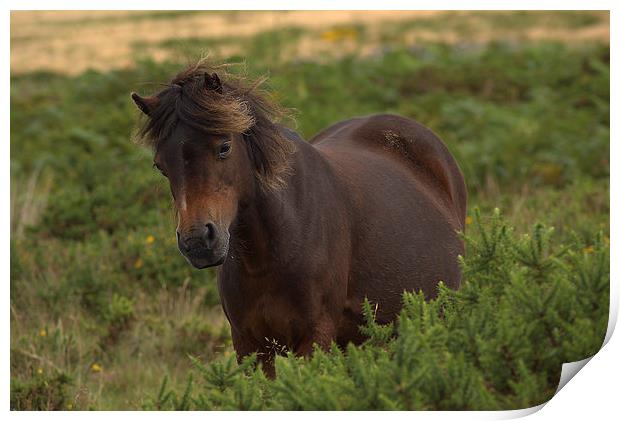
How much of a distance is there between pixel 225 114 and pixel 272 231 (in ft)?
2.15

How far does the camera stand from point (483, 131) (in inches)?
506

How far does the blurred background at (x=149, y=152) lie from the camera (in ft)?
22.7

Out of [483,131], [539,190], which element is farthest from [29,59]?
[539,190]

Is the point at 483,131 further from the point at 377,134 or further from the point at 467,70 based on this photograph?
the point at 377,134

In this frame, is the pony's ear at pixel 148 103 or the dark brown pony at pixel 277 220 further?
the pony's ear at pixel 148 103

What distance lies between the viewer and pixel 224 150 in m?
4.20

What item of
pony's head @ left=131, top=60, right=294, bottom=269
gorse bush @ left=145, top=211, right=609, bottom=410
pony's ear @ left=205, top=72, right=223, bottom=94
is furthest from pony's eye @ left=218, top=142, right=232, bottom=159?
gorse bush @ left=145, top=211, right=609, bottom=410

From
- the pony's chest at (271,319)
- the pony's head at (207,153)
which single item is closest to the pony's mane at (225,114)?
the pony's head at (207,153)

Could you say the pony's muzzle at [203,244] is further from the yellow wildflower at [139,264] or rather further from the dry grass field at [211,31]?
the dry grass field at [211,31]

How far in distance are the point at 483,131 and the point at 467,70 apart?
2.60 m

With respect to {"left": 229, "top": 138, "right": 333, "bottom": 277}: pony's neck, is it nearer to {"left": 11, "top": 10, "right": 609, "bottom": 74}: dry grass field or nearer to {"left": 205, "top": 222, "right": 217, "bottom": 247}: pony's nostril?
{"left": 205, "top": 222, "right": 217, "bottom": 247}: pony's nostril

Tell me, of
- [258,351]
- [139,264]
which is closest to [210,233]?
[258,351]

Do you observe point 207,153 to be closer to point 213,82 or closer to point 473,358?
point 213,82

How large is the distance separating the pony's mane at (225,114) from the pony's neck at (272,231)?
0.33 feet
